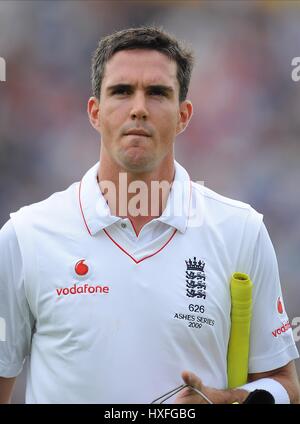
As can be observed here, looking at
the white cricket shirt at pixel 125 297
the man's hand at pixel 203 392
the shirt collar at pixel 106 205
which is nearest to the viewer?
the man's hand at pixel 203 392

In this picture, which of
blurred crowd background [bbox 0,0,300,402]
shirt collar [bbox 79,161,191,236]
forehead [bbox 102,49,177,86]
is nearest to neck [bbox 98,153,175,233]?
shirt collar [bbox 79,161,191,236]

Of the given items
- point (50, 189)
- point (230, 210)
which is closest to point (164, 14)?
point (50, 189)

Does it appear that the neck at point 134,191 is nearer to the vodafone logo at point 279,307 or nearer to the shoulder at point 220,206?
the shoulder at point 220,206

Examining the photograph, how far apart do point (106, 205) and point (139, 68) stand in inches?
17.3

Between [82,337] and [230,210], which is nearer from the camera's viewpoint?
[82,337]

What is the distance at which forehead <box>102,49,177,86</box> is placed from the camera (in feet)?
7.65

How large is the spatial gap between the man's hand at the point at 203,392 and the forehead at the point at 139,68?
908 mm

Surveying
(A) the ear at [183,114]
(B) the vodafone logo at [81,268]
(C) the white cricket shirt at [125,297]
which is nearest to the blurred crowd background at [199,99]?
(A) the ear at [183,114]

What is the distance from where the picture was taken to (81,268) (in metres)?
2.25

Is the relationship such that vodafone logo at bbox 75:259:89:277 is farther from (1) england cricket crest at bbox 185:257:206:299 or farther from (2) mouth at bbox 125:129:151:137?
(2) mouth at bbox 125:129:151:137

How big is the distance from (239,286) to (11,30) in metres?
3.96

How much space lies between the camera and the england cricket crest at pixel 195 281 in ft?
7.40

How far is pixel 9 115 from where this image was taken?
18.0 ft
